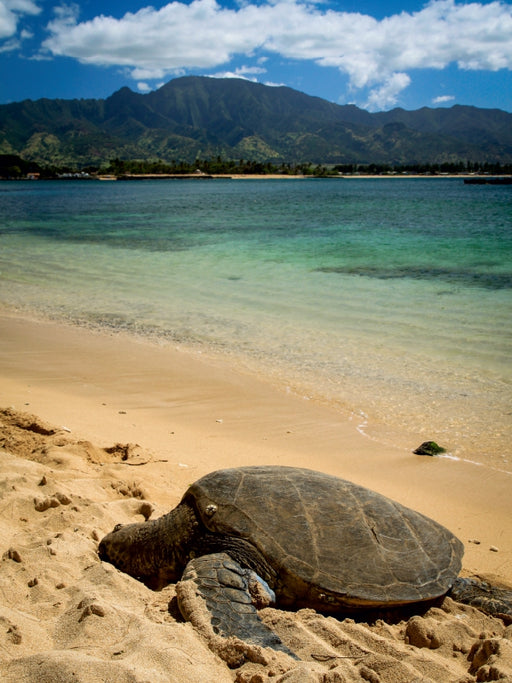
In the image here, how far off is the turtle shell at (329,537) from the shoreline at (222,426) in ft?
2.20

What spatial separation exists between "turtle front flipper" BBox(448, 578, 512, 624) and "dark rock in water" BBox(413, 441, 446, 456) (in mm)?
2117

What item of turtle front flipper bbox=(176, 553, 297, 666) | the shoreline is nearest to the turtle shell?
turtle front flipper bbox=(176, 553, 297, 666)

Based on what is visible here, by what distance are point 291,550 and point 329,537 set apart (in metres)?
0.27

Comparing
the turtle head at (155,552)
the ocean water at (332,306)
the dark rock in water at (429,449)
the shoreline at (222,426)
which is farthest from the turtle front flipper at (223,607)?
the ocean water at (332,306)

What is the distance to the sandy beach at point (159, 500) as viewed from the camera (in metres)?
2.47

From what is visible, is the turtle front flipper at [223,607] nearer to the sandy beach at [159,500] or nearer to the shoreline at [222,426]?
the sandy beach at [159,500]

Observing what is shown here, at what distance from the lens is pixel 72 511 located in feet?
12.9

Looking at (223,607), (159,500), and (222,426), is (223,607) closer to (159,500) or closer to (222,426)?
(159,500)

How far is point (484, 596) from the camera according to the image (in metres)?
3.31

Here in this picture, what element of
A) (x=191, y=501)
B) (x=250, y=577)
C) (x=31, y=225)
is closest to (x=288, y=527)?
(x=250, y=577)

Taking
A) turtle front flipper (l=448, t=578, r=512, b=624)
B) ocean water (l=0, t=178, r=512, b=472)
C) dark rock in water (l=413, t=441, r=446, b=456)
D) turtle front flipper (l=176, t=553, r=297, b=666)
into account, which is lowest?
turtle front flipper (l=448, t=578, r=512, b=624)

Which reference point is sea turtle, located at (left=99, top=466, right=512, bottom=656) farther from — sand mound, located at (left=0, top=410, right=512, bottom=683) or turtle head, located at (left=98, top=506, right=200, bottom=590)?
sand mound, located at (left=0, top=410, right=512, bottom=683)

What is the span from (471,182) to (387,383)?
135 m

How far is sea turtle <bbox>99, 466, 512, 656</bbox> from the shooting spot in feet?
10.1
